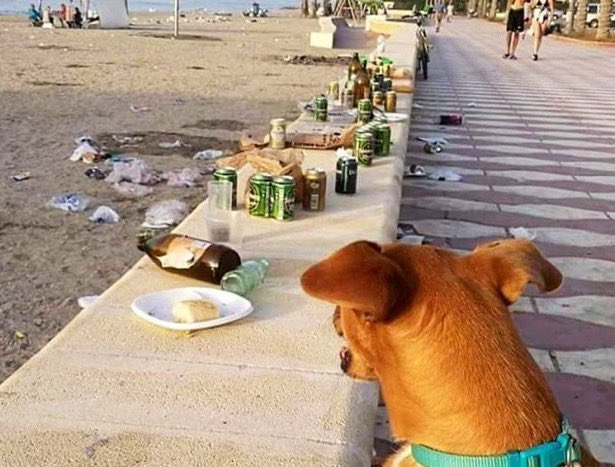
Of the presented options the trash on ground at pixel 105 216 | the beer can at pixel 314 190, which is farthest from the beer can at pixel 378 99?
the beer can at pixel 314 190

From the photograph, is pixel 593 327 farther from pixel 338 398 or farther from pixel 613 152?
pixel 613 152

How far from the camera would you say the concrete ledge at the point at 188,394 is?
259cm

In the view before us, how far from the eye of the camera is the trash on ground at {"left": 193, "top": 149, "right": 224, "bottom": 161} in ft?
31.3

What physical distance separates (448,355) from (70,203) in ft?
19.4

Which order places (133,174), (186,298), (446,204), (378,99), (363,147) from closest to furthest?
(186,298)
(363,147)
(446,204)
(133,174)
(378,99)

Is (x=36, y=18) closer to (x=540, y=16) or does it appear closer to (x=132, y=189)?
(x=540, y=16)

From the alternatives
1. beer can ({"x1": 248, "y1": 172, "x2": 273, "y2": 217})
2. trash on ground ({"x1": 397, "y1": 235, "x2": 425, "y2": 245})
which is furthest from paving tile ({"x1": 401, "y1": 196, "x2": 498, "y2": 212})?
beer can ({"x1": 248, "y1": 172, "x2": 273, "y2": 217})

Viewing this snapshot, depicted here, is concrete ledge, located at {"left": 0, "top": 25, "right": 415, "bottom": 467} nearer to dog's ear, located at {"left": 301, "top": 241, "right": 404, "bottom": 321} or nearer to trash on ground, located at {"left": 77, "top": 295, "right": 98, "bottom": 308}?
dog's ear, located at {"left": 301, "top": 241, "right": 404, "bottom": 321}

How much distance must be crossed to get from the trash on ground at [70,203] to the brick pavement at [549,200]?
261cm

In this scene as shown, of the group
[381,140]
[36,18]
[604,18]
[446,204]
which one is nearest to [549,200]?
[446,204]

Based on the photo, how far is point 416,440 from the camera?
7.09 ft

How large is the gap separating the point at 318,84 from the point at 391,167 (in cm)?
1127

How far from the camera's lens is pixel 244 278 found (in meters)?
3.75

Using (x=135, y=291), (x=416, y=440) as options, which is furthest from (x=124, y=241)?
(x=416, y=440)
